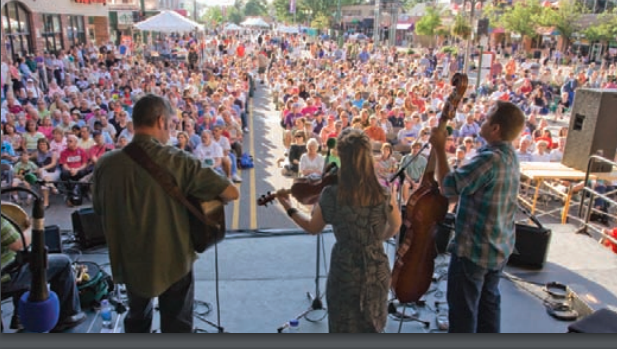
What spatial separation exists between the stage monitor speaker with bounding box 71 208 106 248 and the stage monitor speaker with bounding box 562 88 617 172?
5980mm

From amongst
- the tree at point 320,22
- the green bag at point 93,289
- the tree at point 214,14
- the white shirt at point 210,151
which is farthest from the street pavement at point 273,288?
the tree at point 214,14

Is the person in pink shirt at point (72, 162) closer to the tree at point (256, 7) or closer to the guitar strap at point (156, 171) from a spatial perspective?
the guitar strap at point (156, 171)

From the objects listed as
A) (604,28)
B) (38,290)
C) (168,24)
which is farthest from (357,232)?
(604,28)

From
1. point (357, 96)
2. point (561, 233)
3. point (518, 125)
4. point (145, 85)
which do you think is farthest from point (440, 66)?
point (518, 125)

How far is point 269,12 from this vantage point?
79.2 m

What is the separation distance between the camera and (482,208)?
269cm

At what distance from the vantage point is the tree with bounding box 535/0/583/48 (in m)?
28.0

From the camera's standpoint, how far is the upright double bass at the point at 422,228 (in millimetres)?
2910

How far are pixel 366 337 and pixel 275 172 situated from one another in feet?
22.7

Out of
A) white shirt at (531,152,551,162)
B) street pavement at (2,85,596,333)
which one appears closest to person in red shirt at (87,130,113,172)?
street pavement at (2,85,596,333)

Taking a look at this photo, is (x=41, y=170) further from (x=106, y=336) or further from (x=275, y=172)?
(x=106, y=336)

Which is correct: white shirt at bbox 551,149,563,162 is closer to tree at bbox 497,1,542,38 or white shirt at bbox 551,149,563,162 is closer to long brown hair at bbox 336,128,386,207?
long brown hair at bbox 336,128,386,207

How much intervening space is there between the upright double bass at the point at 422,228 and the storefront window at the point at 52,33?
729 inches

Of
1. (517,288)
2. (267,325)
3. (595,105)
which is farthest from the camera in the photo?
(595,105)
